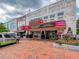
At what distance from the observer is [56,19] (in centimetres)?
2048

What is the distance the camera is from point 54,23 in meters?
19.3

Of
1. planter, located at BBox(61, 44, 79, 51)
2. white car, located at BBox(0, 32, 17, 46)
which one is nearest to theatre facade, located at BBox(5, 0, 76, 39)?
planter, located at BBox(61, 44, 79, 51)

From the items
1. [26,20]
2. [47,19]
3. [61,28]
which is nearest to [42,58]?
[61,28]

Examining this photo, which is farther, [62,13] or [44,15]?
[44,15]

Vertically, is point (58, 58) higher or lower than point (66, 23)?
lower

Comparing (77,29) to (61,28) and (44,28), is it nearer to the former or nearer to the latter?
(61,28)

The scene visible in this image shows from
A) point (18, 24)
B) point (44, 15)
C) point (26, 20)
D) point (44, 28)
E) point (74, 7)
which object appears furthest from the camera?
point (18, 24)

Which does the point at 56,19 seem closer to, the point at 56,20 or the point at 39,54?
the point at 56,20

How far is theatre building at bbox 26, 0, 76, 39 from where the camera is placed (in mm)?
17427

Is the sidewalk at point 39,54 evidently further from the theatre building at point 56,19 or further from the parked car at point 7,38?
the theatre building at point 56,19

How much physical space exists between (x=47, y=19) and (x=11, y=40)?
339 inches

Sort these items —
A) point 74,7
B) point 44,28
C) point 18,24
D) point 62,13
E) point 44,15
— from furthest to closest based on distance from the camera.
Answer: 1. point 18,24
2. point 44,15
3. point 44,28
4. point 62,13
5. point 74,7

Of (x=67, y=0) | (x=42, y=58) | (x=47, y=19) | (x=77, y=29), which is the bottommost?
(x=42, y=58)

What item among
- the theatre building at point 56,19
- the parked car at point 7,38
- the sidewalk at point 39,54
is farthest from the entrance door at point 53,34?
the sidewalk at point 39,54
